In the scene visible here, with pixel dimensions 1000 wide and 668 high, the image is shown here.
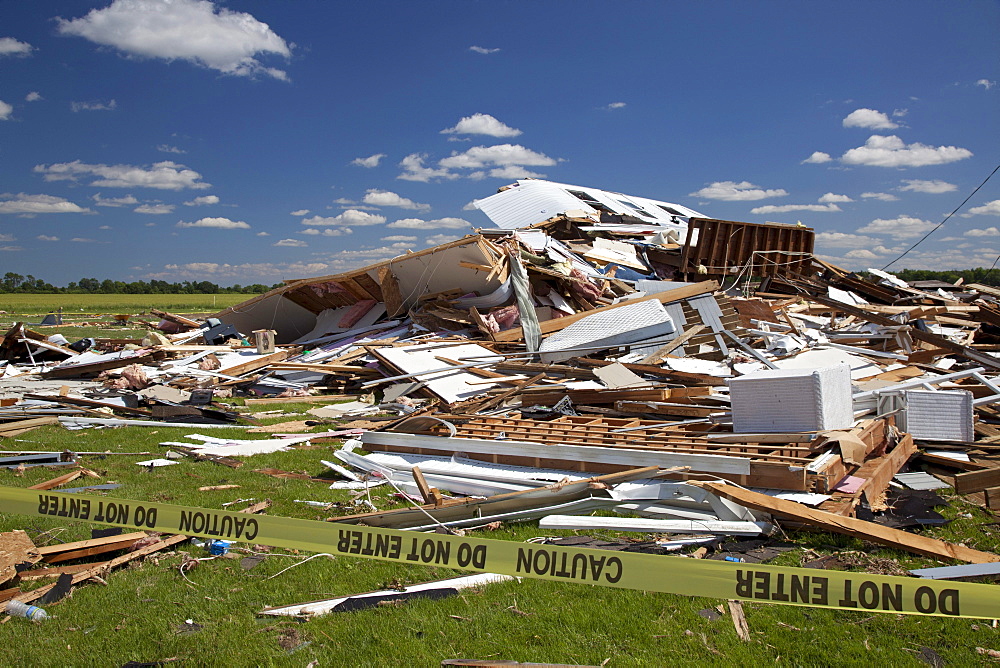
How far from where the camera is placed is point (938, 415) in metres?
6.60

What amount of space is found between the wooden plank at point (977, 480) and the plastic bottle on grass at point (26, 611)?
6.70m

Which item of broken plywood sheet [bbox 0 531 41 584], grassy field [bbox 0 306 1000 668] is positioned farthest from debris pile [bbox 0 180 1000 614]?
broken plywood sheet [bbox 0 531 41 584]

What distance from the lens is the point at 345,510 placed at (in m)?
5.39

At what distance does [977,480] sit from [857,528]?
197 cm

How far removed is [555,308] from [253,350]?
7152 millimetres

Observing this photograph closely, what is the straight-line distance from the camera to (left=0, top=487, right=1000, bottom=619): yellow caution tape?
2.60 metres

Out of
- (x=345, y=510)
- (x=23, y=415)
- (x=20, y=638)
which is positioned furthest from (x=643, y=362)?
(x=23, y=415)

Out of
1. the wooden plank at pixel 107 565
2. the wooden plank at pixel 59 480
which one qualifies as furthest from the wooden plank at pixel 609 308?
the wooden plank at pixel 107 565

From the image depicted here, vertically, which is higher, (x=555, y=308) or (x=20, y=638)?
(x=555, y=308)

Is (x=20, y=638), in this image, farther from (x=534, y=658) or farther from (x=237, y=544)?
(x=534, y=658)

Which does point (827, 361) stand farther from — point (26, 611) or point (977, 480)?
point (26, 611)

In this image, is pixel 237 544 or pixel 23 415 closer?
pixel 237 544

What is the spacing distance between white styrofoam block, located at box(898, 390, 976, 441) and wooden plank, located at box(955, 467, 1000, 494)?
1.18 meters

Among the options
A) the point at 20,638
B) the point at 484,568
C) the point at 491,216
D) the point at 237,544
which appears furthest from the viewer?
the point at 491,216
